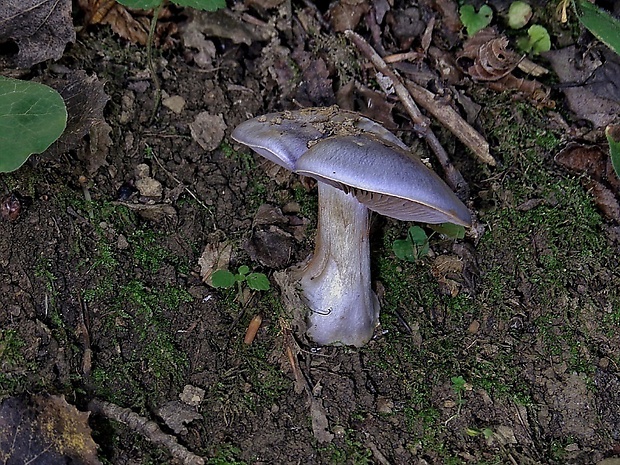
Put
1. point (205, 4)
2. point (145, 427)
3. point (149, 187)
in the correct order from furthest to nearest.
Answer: point (149, 187) < point (205, 4) < point (145, 427)

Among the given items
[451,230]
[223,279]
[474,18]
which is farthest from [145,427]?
[474,18]

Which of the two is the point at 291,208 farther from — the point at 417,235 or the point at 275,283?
the point at 417,235

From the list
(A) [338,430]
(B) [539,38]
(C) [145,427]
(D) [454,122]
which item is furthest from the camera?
(B) [539,38]

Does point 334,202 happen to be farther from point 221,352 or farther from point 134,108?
point 134,108

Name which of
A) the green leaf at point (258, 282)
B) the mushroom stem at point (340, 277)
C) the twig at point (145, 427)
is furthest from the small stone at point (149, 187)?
the twig at point (145, 427)

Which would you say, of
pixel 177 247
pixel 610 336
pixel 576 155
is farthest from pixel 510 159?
pixel 177 247

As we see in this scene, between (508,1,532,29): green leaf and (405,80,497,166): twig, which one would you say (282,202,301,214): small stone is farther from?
(508,1,532,29): green leaf
